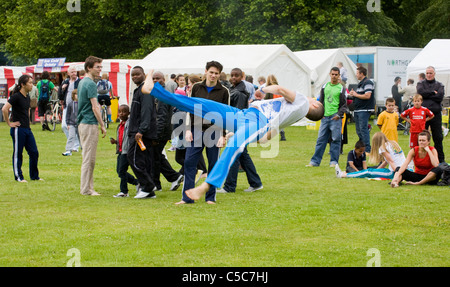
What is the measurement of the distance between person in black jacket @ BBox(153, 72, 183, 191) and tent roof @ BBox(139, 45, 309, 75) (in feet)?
50.6

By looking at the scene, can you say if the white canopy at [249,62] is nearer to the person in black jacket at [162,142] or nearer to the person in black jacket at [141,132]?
the person in black jacket at [162,142]

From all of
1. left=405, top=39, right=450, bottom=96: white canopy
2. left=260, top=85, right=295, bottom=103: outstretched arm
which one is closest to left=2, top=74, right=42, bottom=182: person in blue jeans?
left=260, top=85, right=295, bottom=103: outstretched arm

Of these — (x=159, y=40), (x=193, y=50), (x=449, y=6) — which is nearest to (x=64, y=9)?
(x=159, y=40)

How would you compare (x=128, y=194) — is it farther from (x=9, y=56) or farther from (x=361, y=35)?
(x=9, y=56)

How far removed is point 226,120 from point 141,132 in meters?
1.78

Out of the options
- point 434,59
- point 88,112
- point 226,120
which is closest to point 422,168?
point 226,120

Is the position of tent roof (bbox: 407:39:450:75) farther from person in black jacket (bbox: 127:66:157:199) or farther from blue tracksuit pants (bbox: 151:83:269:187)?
blue tracksuit pants (bbox: 151:83:269:187)

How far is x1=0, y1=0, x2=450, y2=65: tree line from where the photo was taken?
38.4 meters

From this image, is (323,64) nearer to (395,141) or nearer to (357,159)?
(395,141)

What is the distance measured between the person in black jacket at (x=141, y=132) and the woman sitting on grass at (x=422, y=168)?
166 inches

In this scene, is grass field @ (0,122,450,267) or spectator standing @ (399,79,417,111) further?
spectator standing @ (399,79,417,111)

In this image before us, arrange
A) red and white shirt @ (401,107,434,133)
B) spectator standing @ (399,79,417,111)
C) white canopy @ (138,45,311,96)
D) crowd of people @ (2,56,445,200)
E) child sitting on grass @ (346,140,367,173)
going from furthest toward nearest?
white canopy @ (138,45,311,96), spectator standing @ (399,79,417,111), red and white shirt @ (401,107,434,133), child sitting on grass @ (346,140,367,173), crowd of people @ (2,56,445,200)

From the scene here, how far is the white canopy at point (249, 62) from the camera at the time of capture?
27.5 meters

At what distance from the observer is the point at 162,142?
1134cm
